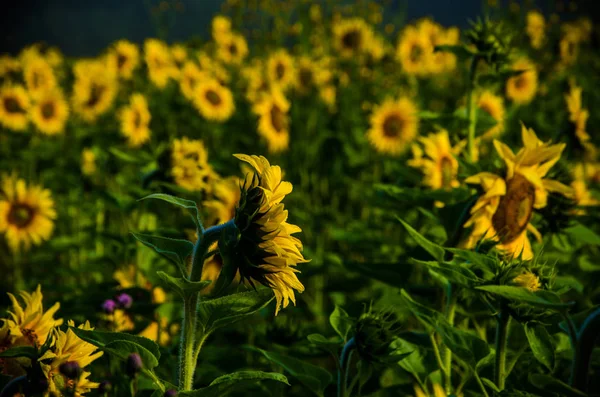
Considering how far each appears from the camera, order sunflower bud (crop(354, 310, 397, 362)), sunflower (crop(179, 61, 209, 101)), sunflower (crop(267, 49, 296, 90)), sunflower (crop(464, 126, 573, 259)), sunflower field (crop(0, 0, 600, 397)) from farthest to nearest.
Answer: sunflower (crop(267, 49, 296, 90)) → sunflower (crop(179, 61, 209, 101)) → sunflower (crop(464, 126, 573, 259)) → sunflower bud (crop(354, 310, 397, 362)) → sunflower field (crop(0, 0, 600, 397))

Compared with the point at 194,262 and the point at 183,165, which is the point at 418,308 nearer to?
the point at 194,262

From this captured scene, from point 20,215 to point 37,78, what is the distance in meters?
1.78

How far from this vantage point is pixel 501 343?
0.93 meters

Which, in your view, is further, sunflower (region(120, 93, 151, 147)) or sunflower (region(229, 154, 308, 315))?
sunflower (region(120, 93, 151, 147))

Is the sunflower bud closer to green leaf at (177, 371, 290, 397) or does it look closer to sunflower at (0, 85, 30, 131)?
green leaf at (177, 371, 290, 397)

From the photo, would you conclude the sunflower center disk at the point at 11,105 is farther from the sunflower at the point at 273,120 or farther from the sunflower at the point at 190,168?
A: the sunflower at the point at 190,168

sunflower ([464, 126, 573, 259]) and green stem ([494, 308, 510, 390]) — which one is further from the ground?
sunflower ([464, 126, 573, 259])

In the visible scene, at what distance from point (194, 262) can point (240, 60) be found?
470 cm

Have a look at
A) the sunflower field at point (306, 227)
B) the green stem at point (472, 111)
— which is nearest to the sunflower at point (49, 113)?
the sunflower field at point (306, 227)

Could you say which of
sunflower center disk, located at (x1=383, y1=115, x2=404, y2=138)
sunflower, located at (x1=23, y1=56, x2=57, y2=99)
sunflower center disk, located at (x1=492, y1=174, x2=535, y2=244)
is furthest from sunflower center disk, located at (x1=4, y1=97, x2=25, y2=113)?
sunflower center disk, located at (x1=492, y1=174, x2=535, y2=244)

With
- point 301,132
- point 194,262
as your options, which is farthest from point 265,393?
point 301,132

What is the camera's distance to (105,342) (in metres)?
0.77

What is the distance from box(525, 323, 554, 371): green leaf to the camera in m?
0.85

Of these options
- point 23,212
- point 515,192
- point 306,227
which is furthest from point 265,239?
point 23,212
